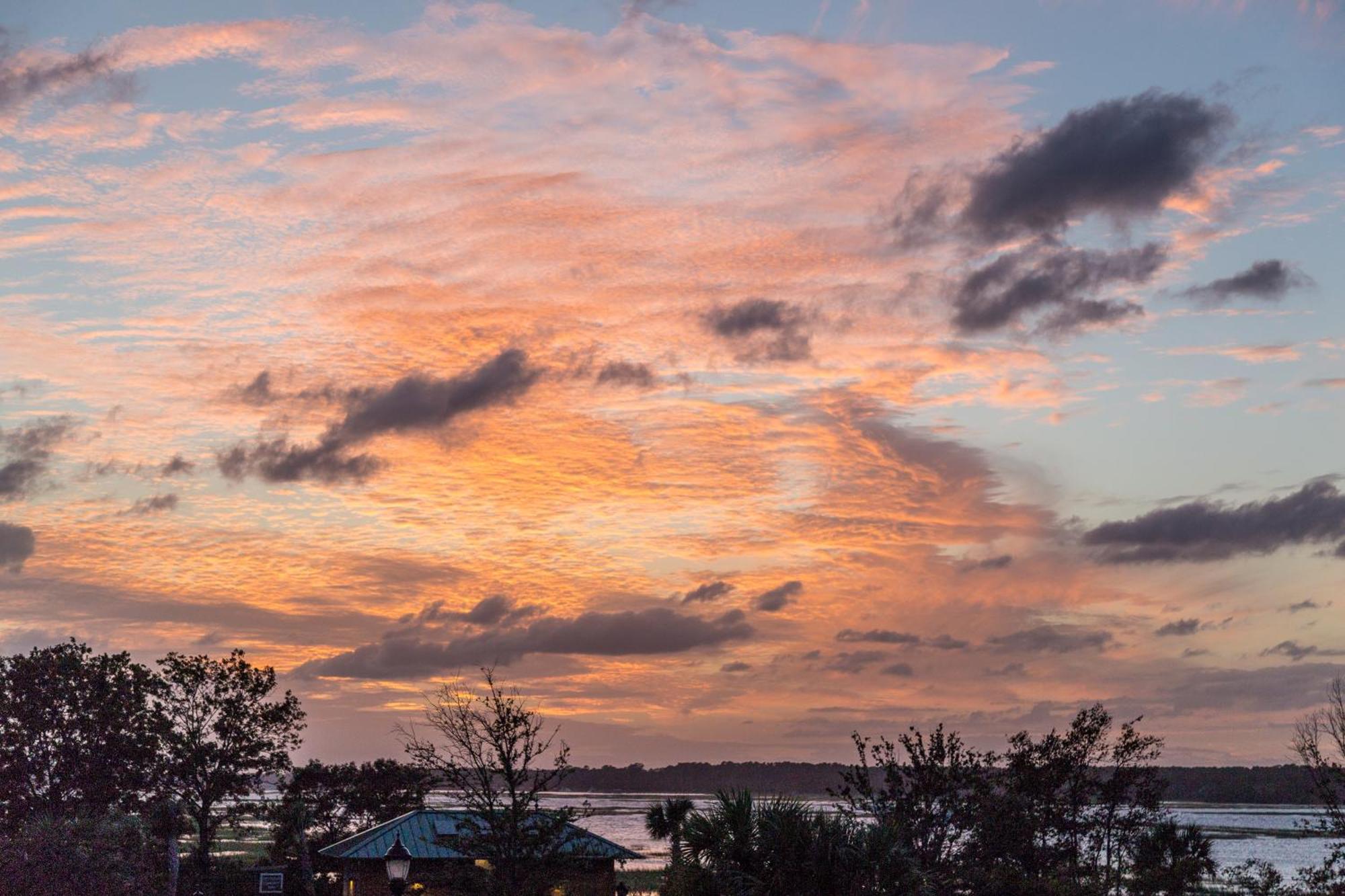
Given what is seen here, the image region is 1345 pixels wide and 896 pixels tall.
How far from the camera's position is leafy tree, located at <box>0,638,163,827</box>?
69.2 meters

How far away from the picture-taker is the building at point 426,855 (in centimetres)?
5444

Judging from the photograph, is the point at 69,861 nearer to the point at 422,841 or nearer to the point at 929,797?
the point at 422,841

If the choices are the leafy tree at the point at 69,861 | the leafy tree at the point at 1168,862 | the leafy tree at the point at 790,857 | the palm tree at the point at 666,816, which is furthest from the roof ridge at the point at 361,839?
the leafy tree at the point at 790,857

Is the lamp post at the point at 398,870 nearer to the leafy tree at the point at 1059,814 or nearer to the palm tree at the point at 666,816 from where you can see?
the leafy tree at the point at 1059,814

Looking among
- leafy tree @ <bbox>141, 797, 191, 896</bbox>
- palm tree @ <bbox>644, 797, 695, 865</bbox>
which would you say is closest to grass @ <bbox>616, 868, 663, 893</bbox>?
palm tree @ <bbox>644, 797, 695, 865</bbox>

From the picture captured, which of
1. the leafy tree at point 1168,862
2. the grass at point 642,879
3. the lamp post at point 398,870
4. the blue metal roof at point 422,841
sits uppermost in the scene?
the lamp post at point 398,870

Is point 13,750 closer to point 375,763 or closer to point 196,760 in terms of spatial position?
point 196,760

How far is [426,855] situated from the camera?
56.5 meters

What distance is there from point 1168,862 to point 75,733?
2319 inches

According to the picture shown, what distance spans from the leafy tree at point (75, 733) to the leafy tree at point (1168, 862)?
5208 cm

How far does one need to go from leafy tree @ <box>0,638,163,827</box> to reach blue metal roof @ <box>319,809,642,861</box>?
18489mm

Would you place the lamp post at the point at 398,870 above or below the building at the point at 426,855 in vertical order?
above

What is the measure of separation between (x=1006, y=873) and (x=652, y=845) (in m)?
133

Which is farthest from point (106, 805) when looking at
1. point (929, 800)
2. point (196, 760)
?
point (929, 800)
